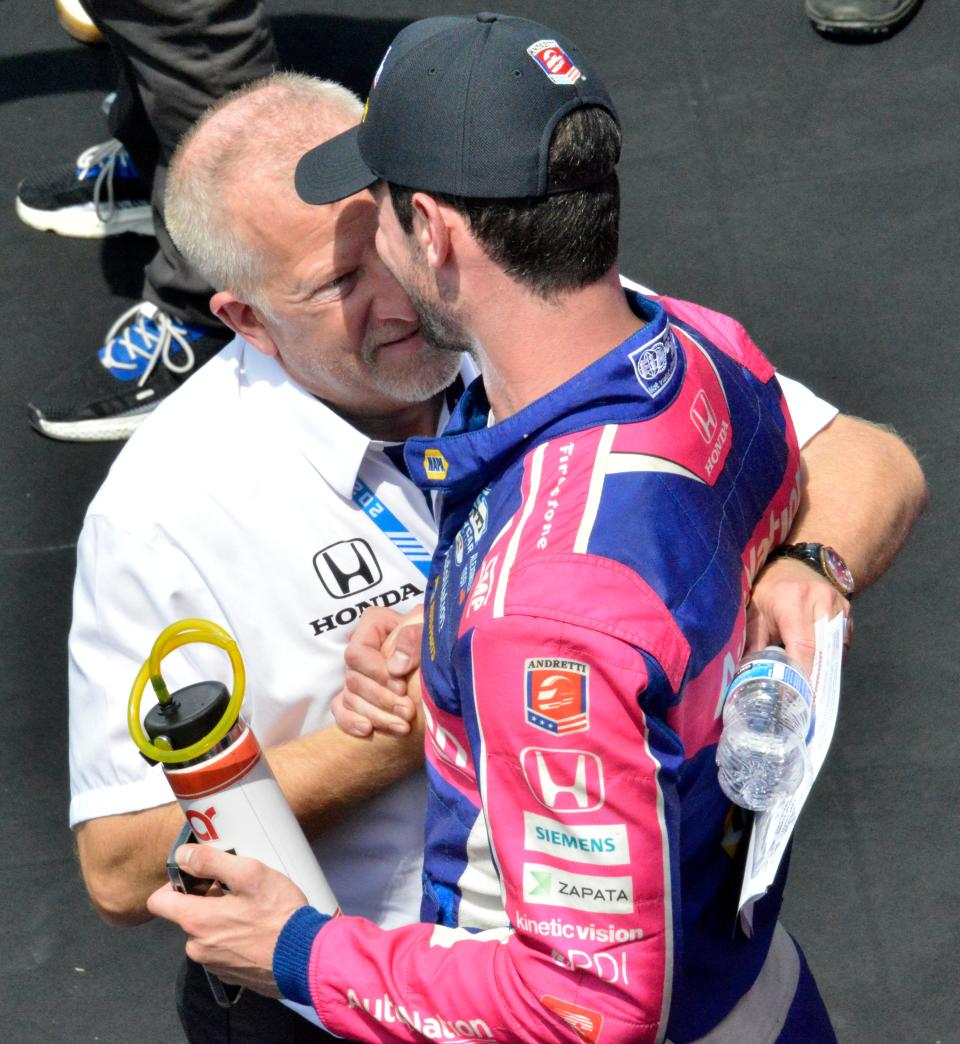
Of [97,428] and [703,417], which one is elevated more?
[703,417]

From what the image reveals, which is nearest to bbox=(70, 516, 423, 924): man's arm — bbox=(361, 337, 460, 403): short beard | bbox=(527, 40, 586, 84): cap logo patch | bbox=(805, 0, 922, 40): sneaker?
bbox=(361, 337, 460, 403): short beard

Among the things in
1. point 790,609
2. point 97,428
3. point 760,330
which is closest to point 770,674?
point 790,609

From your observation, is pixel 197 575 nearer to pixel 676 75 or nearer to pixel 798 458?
pixel 798 458

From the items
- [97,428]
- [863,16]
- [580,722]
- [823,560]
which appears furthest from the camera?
[863,16]

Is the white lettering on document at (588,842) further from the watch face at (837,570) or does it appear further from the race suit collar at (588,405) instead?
the watch face at (837,570)

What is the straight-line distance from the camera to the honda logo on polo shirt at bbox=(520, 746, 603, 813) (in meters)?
1.18

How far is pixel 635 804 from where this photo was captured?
1.19 m

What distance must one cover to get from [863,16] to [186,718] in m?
3.72

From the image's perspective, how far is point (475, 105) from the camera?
1397mm

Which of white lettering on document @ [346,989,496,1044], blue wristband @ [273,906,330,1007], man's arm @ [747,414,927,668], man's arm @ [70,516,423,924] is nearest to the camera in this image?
white lettering on document @ [346,989,496,1044]

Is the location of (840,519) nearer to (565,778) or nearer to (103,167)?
(565,778)

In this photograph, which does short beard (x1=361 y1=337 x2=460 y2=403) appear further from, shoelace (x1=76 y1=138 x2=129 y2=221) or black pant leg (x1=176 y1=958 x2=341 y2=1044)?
shoelace (x1=76 y1=138 x2=129 y2=221)

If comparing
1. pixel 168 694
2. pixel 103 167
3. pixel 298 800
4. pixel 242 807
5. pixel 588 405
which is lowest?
pixel 103 167

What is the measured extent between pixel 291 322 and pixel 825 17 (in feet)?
10.2
